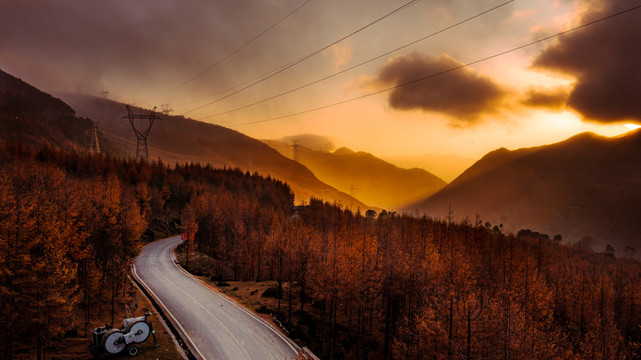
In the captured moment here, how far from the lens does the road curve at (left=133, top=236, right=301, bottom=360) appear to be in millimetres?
31828

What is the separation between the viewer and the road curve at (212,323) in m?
31.8

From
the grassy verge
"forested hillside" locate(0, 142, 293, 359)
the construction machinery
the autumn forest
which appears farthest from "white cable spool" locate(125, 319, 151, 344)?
the autumn forest

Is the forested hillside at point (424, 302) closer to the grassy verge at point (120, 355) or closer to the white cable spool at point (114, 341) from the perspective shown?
the grassy verge at point (120, 355)

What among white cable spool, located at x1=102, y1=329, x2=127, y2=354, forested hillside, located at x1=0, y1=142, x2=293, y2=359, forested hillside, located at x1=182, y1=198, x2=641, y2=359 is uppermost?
forested hillside, located at x1=0, y1=142, x2=293, y2=359

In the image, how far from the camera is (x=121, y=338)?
27.9 meters

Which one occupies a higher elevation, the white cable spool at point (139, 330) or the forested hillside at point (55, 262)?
the forested hillside at point (55, 262)

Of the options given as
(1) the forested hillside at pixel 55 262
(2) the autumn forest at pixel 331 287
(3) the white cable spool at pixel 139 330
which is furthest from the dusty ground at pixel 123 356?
(3) the white cable spool at pixel 139 330

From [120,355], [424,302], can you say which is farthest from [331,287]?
[120,355]

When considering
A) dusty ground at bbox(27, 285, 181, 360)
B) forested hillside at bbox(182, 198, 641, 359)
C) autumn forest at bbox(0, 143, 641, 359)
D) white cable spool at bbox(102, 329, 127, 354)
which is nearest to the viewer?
white cable spool at bbox(102, 329, 127, 354)

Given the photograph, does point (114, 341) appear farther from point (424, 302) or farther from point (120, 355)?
point (424, 302)

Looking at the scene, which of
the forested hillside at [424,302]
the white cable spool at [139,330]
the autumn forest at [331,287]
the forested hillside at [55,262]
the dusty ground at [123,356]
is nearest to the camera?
the forested hillside at [55,262]

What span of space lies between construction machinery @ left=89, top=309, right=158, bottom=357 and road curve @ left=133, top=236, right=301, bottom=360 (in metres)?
5.16

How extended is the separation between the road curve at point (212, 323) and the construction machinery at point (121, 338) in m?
5.16

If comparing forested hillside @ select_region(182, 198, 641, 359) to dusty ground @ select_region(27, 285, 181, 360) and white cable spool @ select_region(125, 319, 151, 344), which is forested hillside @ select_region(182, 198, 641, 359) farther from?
white cable spool @ select_region(125, 319, 151, 344)
